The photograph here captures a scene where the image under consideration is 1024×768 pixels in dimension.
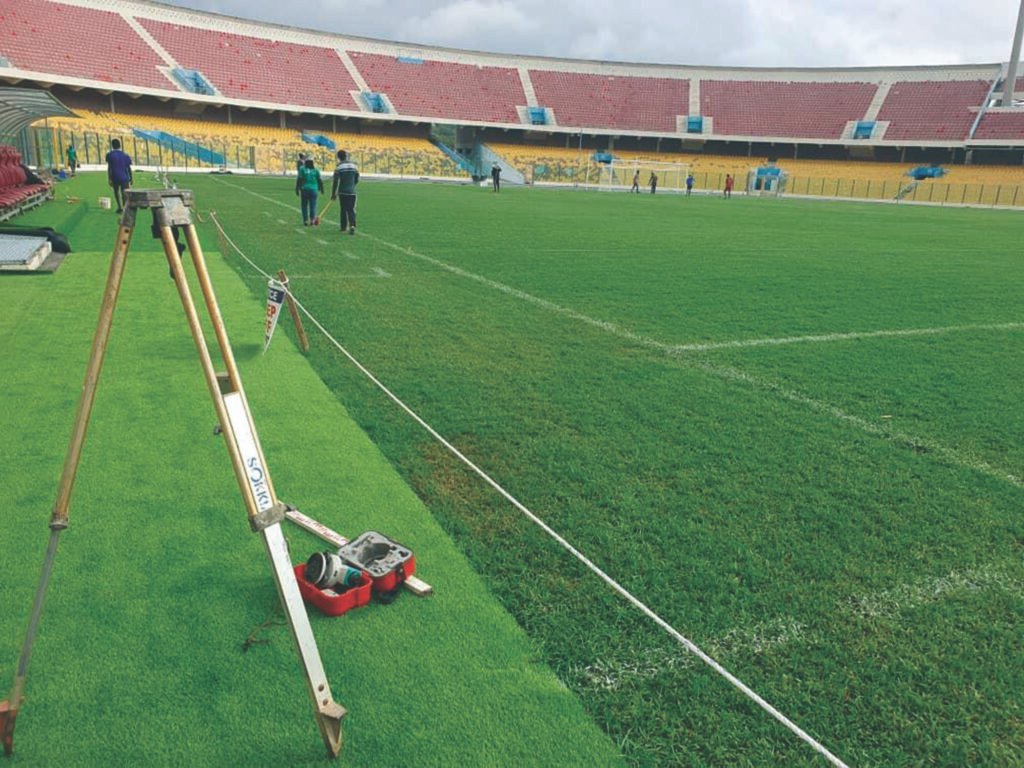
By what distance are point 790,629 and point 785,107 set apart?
68.5 metres

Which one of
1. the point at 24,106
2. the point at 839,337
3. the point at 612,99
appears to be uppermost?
the point at 612,99

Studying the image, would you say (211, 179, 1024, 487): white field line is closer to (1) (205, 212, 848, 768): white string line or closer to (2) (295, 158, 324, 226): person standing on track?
(1) (205, 212, 848, 768): white string line

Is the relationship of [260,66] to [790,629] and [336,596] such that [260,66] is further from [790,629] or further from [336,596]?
[790,629]

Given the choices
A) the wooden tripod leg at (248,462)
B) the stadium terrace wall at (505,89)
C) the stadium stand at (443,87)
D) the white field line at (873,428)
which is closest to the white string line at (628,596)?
the wooden tripod leg at (248,462)

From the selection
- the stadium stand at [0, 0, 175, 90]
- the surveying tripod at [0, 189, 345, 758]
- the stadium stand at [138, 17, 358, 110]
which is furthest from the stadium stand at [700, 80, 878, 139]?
the surveying tripod at [0, 189, 345, 758]

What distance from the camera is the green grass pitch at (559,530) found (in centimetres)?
239

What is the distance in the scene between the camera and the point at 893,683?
2590mm

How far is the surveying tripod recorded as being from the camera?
198 cm

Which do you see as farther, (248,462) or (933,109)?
(933,109)

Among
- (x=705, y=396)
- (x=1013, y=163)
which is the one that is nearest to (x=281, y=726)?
(x=705, y=396)

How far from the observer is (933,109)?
58062mm

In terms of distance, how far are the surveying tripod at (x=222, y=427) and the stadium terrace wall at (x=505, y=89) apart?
51.4m

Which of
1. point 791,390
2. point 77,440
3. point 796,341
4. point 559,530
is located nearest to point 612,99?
point 796,341

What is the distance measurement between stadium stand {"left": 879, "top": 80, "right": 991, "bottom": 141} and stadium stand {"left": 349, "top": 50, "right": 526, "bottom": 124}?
30254mm
